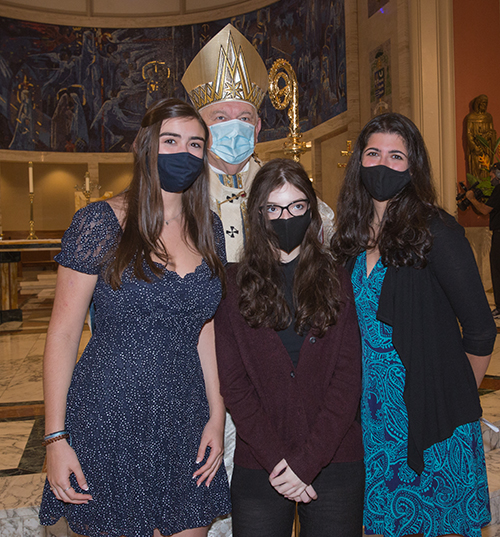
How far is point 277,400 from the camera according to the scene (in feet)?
5.42

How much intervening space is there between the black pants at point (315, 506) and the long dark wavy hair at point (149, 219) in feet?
2.14

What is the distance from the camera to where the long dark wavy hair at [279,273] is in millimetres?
1640

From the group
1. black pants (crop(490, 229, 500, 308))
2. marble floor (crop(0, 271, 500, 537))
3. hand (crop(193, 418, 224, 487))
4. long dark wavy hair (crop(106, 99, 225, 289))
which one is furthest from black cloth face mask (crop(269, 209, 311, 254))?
black pants (crop(490, 229, 500, 308))

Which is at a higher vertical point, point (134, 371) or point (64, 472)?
point (134, 371)

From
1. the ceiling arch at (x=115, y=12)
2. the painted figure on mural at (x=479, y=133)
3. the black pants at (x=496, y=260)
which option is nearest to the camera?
the black pants at (x=496, y=260)

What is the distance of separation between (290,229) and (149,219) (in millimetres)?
436

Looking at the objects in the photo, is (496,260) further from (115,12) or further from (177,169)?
(115,12)

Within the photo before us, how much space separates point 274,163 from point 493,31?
784 cm

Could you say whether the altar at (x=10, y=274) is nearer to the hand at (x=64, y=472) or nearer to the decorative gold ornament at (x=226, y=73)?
the decorative gold ornament at (x=226, y=73)

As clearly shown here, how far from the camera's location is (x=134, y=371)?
4.99 feet

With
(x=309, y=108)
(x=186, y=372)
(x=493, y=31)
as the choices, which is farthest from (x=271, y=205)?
(x=309, y=108)

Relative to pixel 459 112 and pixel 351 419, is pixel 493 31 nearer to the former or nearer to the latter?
pixel 459 112

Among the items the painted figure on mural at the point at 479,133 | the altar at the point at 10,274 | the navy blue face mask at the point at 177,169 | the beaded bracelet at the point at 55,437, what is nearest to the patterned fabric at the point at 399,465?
the navy blue face mask at the point at 177,169

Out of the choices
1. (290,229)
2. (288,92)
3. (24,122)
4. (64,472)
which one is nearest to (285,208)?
(290,229)
